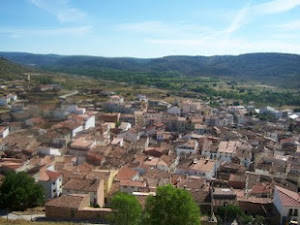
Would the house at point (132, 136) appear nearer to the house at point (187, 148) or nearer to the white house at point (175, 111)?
the house at point (187, 148)

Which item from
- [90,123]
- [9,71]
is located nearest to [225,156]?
[90,123]

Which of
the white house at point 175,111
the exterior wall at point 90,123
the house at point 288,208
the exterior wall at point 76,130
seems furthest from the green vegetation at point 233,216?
the white house at point 175,111

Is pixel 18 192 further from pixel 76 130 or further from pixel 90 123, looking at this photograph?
pixel 90 123

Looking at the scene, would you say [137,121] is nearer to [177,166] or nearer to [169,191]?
[177,166]

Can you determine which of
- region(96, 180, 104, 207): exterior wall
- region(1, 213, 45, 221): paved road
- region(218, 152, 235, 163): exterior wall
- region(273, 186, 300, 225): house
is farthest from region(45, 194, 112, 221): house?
region(218, 152, 235, 163): exterior wall

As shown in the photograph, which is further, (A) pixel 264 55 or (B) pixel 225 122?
(A) pixel 264 55

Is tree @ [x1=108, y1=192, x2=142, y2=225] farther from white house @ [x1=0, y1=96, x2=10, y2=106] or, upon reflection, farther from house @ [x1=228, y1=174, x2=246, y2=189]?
white house @ [x1=0, y1=96, x2=10, y2=106]

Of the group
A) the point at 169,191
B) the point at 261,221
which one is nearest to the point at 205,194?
the point at 261,221
